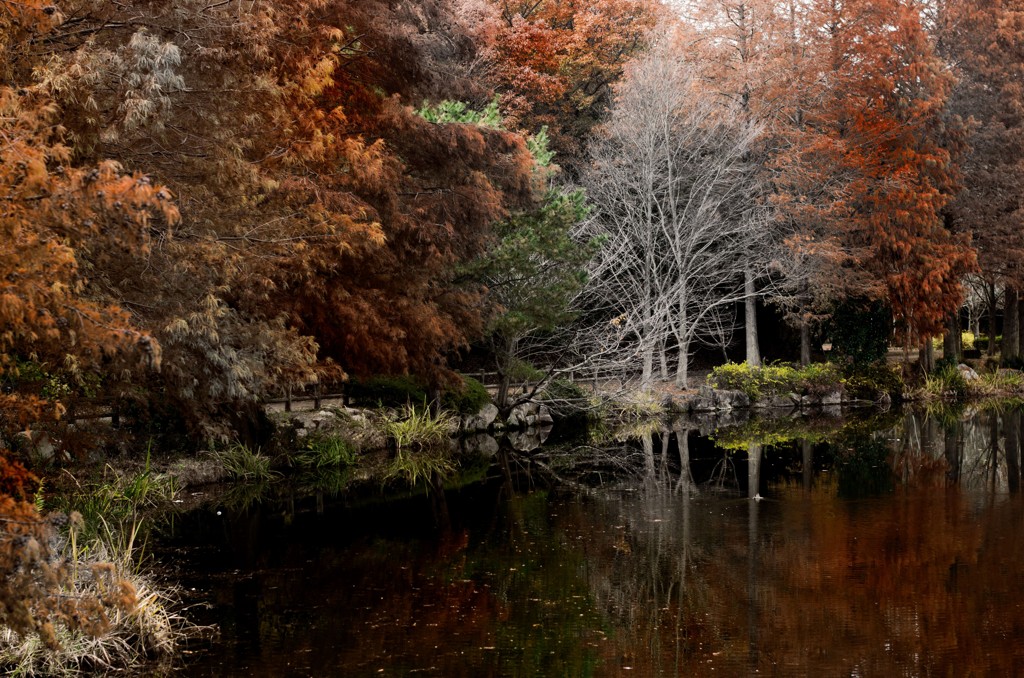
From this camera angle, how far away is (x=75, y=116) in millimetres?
9141

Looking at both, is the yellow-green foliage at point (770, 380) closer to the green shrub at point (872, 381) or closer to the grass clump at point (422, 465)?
the green shrub at point (872, 381)

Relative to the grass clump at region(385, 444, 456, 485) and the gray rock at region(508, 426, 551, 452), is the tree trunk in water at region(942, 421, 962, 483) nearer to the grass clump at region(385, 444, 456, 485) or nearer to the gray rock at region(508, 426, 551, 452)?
the gray rock at region(508, 426, 551, 452)

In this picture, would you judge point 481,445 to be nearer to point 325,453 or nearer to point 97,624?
point 325,453

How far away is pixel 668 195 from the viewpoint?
23109mm

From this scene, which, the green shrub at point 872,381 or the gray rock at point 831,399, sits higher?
the green shrub at point 872,381

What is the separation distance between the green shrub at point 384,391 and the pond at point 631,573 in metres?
3.21

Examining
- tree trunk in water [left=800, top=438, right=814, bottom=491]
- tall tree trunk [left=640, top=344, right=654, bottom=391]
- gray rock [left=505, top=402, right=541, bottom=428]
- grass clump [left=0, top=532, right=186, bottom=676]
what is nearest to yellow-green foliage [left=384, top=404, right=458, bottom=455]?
gray rock [left=505, top=402, right=541, bottom=428]

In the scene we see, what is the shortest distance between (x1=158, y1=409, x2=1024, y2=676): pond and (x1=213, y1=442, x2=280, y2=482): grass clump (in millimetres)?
1768

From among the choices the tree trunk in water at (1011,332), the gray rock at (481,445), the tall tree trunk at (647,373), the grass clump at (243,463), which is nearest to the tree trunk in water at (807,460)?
the tall tree trunk at (647,373)

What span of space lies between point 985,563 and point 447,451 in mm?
10192

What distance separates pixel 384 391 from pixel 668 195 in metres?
8.57

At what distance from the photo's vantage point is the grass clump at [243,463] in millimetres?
15070

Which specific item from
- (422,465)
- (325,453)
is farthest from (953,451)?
(325,453)

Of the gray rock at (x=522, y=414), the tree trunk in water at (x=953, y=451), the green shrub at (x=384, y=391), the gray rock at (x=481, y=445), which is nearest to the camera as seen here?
the tree trunk in water at (x=953, y=451)
